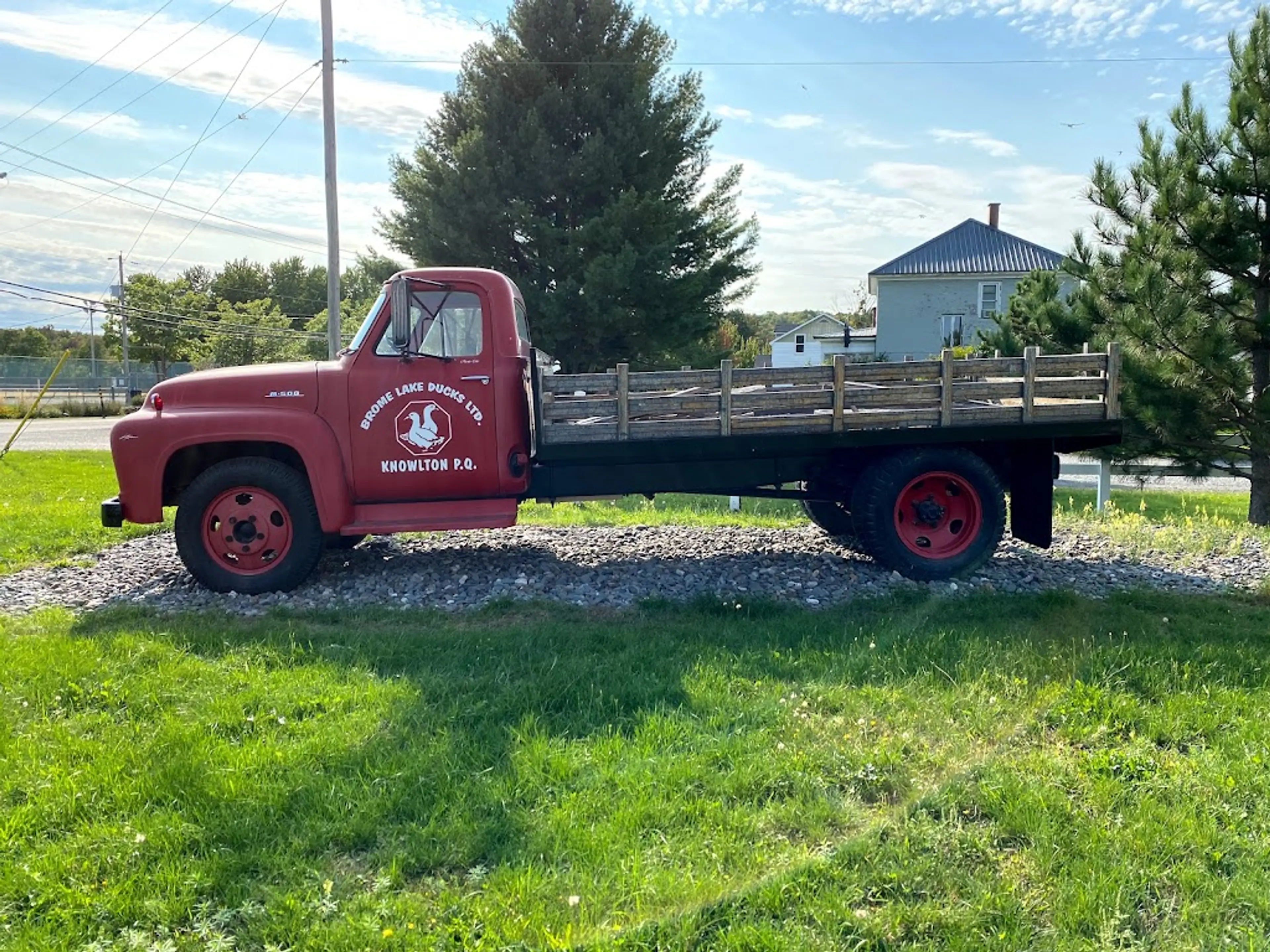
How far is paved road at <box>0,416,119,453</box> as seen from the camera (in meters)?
21.2

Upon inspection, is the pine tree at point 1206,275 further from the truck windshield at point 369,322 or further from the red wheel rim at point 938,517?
the truck windshield at point 369,322

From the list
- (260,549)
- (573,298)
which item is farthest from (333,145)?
(260,549)

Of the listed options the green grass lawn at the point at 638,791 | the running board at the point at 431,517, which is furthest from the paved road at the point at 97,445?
the green grass lawn at the point at 638,791

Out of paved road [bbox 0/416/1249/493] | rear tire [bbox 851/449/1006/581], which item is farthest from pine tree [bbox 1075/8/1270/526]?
rear tire [bbox 851/449/1006/581]

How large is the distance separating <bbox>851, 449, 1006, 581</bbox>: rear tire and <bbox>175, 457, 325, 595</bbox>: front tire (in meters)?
4.26

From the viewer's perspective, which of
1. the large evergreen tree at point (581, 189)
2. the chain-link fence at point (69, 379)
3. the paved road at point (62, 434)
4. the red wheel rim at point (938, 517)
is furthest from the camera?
the chain-link fence at point (69, 379)

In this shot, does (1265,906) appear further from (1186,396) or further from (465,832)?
(1186,396)

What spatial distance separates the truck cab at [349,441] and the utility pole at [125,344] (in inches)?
1596

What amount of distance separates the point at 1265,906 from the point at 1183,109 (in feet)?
30.0

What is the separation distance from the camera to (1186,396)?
9.17 m

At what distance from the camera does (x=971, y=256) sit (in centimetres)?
3888

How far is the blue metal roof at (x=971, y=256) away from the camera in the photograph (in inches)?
1486

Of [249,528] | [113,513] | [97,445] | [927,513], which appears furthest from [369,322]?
[97,445]

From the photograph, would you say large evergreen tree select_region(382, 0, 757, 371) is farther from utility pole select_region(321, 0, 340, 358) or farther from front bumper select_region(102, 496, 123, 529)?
front bumper select_region(102, 496, 123, 529)
